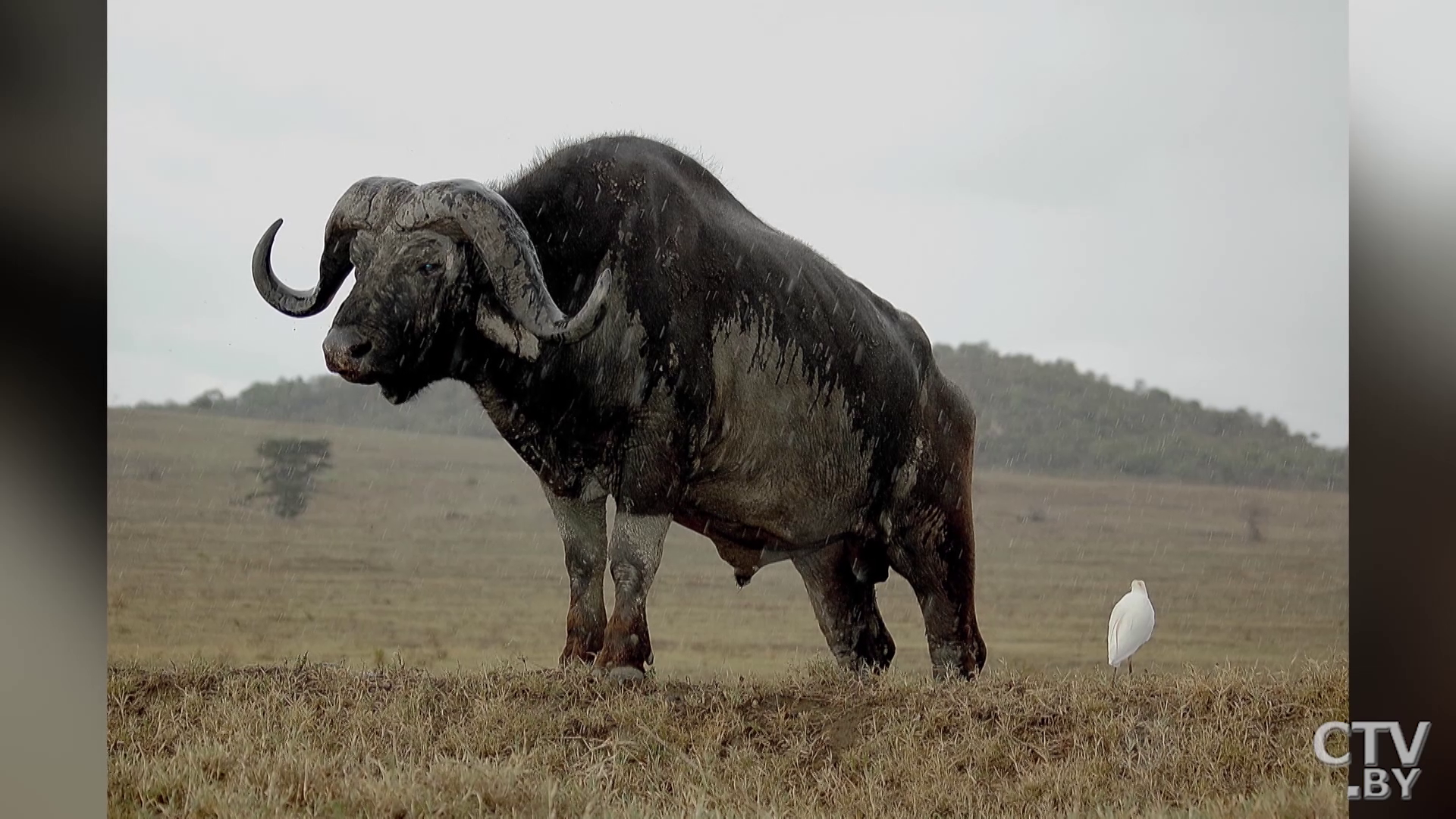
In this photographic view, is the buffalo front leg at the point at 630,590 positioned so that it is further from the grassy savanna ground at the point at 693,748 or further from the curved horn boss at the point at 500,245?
the curved horn boss at the point at 500,245

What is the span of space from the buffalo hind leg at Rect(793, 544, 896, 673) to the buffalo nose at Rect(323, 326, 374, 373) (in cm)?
178

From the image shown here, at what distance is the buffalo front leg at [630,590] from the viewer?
14.6 ft

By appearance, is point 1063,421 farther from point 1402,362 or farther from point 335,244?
point 335,244

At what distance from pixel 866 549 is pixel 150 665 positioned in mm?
2584

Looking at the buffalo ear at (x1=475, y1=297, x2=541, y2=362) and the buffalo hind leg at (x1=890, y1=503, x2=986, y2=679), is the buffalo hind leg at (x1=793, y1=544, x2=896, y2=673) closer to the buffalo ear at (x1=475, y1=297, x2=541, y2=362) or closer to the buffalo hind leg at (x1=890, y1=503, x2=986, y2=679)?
the buffalo hind leg at (x1=890, y1=503, x2=986, y2=679)

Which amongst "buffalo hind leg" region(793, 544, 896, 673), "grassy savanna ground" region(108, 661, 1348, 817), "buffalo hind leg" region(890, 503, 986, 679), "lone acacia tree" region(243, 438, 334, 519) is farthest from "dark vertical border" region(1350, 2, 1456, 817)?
"lone acacia tree" region(243, 438, 334, 519)

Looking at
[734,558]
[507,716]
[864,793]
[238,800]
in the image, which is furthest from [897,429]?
[238,800]

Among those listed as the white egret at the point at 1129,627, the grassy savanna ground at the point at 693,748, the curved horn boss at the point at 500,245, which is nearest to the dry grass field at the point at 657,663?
the grassy savanna ground at the point at 693,748

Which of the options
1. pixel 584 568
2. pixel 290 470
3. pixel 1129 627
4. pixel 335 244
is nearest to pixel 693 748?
pixel 584 568

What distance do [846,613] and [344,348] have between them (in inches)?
81.4

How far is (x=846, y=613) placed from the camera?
16.6ft

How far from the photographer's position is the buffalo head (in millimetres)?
4188

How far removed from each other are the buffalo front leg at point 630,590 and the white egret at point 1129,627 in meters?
1.82

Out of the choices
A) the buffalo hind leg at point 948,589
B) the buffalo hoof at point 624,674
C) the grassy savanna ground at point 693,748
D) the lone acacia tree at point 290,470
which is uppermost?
the lone acacia tree at point 290,470
